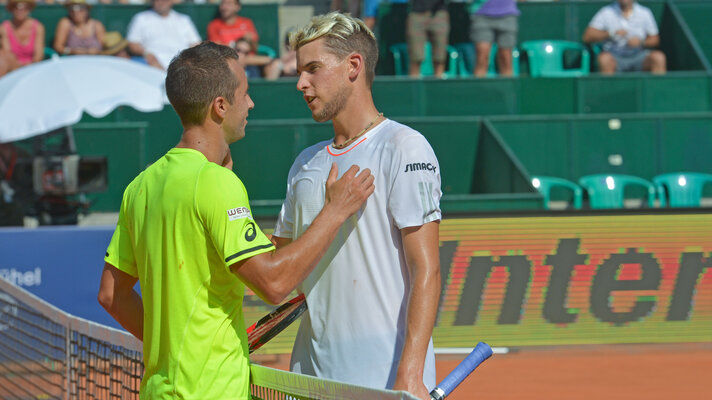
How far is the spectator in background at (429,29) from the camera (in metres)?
13.3

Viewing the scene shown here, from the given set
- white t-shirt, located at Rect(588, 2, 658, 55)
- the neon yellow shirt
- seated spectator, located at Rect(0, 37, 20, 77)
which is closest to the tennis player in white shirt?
the neon yellow shirt

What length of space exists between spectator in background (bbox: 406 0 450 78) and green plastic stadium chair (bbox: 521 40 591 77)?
60.1 inches

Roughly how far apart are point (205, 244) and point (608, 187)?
1005 cm

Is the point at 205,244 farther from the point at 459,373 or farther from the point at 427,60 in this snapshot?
the point at 427,60

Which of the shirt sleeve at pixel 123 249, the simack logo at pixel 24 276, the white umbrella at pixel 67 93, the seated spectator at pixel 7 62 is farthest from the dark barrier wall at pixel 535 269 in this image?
the shirt sleeve at pixel 123 249

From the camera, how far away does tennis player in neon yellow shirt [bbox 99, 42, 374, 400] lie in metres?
2.77

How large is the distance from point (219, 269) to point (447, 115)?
34.2 ft

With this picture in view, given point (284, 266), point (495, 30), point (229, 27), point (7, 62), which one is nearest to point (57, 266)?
point (7, 62)

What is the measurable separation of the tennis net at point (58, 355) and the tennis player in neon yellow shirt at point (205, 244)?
1.00m

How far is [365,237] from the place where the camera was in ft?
9.91

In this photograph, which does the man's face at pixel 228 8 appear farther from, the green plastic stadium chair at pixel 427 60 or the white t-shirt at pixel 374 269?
the white t-shirt at pixel 374 269

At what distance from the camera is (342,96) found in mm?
3195

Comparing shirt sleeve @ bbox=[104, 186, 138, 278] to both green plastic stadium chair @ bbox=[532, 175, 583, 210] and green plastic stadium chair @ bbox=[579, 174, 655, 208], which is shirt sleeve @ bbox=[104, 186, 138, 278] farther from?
green plastic stadium chair @ bbox=[579, 174, 655, 208]

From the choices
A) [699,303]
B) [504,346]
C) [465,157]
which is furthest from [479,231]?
[465,157]
